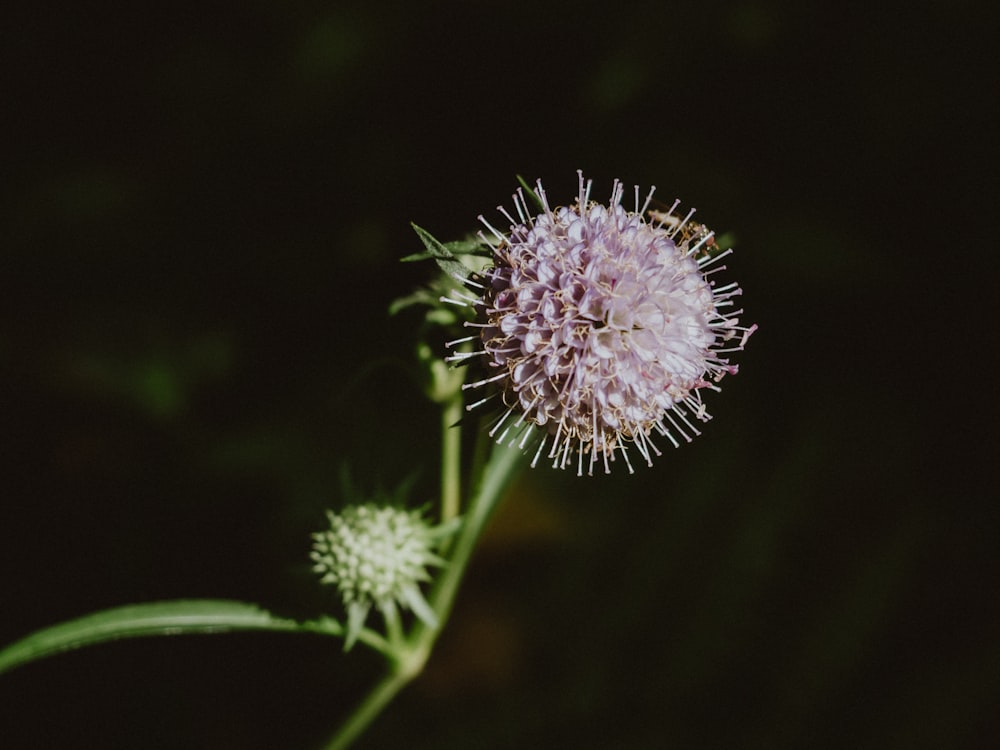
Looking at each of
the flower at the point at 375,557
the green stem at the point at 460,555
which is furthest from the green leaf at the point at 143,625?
the green stem at the point at 460,555

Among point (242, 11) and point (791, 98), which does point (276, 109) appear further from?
point (791, 98)

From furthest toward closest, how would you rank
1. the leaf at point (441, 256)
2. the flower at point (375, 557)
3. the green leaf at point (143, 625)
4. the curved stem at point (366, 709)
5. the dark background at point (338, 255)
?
the dark background at point (338, 255)
the curved stem at point (366, 709)
the flower at point (375, 557)
the green leaf at point (143, 625)
the leaf at point (441, 256)

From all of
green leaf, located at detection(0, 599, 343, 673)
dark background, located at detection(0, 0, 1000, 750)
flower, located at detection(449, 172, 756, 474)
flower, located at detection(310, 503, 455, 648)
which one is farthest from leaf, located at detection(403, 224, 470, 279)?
dark background, located at detection(0, 0, 1000, 750)

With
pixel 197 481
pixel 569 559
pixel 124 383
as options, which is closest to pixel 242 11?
pixel 124 383

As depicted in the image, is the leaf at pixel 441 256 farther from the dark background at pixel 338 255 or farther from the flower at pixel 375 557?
the dark background at pixel 338 255

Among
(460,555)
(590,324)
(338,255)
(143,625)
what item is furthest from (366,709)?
(338,255)

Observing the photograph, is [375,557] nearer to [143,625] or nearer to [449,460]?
[449,460]
